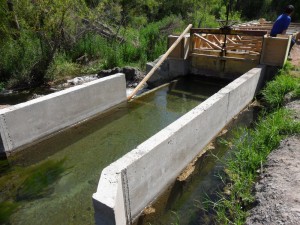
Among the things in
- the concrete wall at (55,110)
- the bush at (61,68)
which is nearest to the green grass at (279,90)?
the concrete wall at (55,110)

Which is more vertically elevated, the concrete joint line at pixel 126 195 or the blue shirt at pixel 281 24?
the blue shirt at pixel 281 24

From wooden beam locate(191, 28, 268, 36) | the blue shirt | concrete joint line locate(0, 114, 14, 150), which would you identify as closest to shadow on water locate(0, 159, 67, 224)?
concrete joint line locate(0, 114, 14, 150)

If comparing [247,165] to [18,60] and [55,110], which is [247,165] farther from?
[18,60]

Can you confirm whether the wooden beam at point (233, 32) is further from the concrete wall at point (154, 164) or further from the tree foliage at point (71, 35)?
the tree foliage at point (71, 35)

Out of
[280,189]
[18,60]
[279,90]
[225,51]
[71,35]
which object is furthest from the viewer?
[71,35]

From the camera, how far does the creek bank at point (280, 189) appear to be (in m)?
3.07

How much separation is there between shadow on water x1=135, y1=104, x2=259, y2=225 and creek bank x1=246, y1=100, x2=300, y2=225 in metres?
0.72

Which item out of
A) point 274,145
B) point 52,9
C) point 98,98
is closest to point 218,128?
point 274,145

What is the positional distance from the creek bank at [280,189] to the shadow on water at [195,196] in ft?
2.37

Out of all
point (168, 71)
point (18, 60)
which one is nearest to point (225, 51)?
point (168, 71)

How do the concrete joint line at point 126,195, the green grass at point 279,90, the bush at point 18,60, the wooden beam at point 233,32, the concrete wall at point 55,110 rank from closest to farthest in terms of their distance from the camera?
the concrete joint line at point 126,195 < the concrete wall at point 55,110 < the green grass at point 279,90 < the wooden beam at point 233,32 < the bush at point 18,60

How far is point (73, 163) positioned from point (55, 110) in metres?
1.39

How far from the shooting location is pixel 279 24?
27.0 feet

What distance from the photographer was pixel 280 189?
3.46 meters
